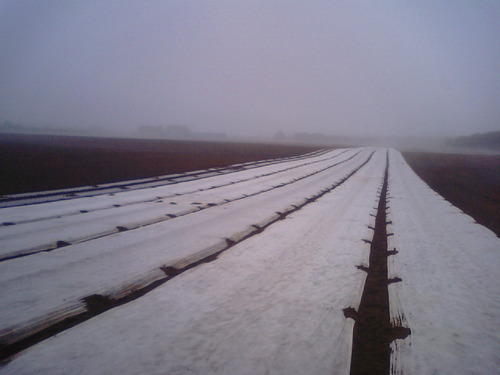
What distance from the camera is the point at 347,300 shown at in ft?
6.51

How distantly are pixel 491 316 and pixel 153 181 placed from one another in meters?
7.78

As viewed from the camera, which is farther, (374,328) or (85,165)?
(85,165)

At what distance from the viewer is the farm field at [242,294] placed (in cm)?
142

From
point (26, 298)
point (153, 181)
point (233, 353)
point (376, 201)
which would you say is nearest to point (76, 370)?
point (233, 353)

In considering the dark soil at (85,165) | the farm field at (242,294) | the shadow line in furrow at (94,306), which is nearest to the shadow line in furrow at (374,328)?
the farm field at (242,294)

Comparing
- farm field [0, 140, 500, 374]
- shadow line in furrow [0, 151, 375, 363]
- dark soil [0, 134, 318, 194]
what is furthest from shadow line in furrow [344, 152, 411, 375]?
dark soil [0, 134, 318, 194]

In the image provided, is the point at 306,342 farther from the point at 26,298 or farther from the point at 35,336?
the point at 26,298

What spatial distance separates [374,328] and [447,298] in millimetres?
710

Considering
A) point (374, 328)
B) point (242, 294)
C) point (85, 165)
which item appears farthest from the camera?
point (85, 165)

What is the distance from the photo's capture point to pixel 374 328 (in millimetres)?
1739

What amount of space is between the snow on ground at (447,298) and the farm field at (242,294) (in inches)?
0.4

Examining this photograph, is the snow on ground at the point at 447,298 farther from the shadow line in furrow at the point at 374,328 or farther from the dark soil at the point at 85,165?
the dark soil at the point at 85,165

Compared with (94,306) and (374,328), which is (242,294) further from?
(94,306)

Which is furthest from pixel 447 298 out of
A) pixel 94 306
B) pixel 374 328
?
pixel 94 306
